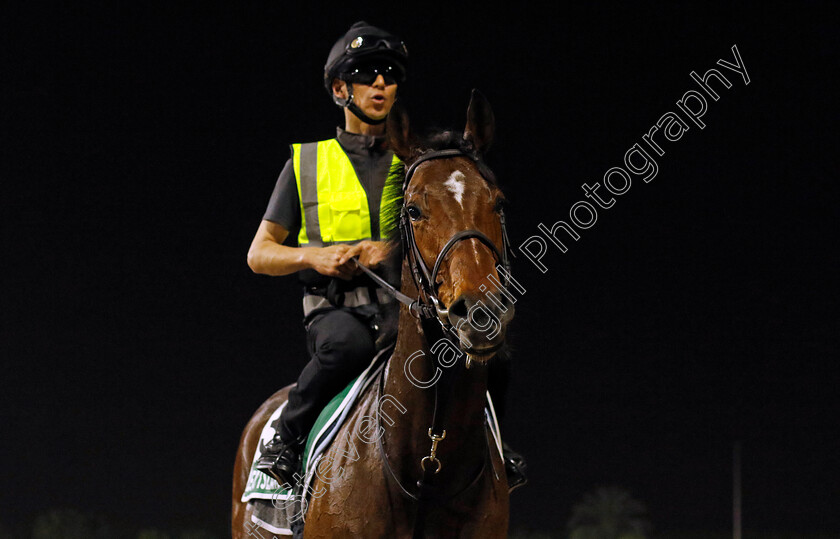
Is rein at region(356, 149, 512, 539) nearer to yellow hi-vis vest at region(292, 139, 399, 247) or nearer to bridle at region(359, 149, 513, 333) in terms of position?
bridle at region(359, 149, 513, 333)

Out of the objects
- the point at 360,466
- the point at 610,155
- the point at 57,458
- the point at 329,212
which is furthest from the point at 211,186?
the point at 360,466

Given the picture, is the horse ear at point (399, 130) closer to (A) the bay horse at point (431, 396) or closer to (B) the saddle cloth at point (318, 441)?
(A) the bay horse at point (431, 396)

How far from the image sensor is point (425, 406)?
199 centimetres

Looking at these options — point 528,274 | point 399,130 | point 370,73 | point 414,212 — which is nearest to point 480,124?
point 399,130

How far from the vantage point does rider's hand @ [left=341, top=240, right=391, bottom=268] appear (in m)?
2.26

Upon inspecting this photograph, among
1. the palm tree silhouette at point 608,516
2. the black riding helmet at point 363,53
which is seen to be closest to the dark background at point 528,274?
the palm tree silhouette at point 608,516

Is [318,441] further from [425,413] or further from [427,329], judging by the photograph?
[427,329]

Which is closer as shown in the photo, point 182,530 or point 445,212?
point 445,212

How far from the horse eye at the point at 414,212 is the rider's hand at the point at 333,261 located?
45cm

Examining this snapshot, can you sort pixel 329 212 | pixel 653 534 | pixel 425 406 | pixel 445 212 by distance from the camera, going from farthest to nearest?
pixel 653 534
pixel 329 212
pixel 425 406
pixel 445 212

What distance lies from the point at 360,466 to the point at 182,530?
180 inches

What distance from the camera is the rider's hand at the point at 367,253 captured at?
2.26 metres

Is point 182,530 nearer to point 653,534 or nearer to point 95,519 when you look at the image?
point 95,519

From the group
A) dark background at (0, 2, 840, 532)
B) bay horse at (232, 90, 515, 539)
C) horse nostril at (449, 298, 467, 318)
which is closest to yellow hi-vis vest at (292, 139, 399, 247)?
bay horse at (232, 90, 515, 539)
